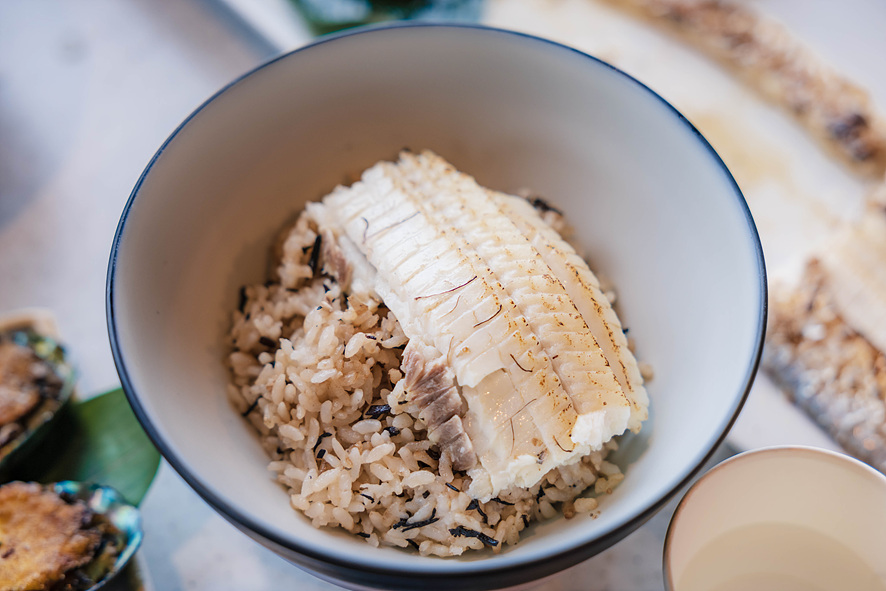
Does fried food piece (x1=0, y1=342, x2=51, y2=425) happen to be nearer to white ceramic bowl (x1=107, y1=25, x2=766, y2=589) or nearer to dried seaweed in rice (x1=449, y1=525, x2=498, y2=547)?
white ceramic bowl (x1=107, y1=25, x2=766, y2=589)

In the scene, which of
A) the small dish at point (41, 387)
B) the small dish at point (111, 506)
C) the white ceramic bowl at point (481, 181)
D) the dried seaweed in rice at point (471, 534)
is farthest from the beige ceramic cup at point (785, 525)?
the small dish at point (41, 387)

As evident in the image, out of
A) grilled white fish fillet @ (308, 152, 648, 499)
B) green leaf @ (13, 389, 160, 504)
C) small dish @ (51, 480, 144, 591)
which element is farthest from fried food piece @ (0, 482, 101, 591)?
grilled white fish fillet @ (308, 152, 648, 499)

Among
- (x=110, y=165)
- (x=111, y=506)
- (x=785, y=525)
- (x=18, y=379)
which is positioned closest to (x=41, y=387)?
(x=18, y=379)

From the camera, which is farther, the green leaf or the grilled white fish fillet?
the green leaf

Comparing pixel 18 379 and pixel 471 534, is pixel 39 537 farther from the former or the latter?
pixel 471 534

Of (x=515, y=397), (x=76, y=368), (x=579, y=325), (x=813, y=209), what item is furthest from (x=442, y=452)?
(x=813, y=209)

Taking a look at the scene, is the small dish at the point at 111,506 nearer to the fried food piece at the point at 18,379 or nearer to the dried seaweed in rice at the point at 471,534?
the fried food piece at the point at 18,379
